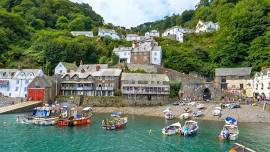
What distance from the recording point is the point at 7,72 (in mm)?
85375

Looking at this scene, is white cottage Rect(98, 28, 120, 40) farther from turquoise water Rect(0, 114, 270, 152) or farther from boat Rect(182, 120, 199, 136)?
boat Rect(182, 120, 199, 136)

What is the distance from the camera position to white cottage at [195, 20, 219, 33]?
130 metres

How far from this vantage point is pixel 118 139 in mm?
44406

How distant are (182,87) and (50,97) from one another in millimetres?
29396

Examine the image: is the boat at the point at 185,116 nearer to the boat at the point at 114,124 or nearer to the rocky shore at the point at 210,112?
the rocky shore at the point at 210,112

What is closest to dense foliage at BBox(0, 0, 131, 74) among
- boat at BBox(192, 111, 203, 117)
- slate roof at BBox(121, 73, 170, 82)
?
slate roof at BBox(121, 73, 170, 82)

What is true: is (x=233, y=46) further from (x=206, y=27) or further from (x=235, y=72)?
(x=206, y=27)

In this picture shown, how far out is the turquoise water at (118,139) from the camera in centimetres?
3900

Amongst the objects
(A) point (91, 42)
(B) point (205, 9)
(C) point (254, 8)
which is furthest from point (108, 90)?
(B) point (205, 9)

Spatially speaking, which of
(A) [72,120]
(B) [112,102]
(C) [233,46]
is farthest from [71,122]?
(C) [233,46]

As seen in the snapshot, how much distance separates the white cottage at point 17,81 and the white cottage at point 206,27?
67388mm

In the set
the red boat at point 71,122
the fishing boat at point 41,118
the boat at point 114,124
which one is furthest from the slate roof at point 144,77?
the boat at point 114,124

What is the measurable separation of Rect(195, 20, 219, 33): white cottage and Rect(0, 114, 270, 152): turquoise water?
7825 cm

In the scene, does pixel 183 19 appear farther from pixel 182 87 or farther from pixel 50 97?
pixel 50 97
